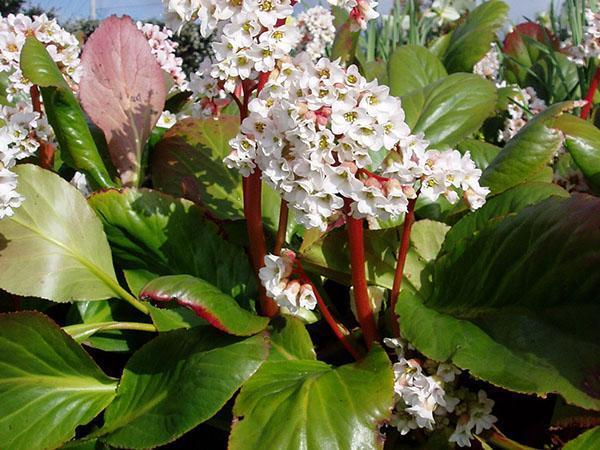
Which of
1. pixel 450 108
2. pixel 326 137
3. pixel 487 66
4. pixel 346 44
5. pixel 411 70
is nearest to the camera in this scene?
pixel 326 137

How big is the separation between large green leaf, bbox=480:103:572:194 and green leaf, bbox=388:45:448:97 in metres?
0.51

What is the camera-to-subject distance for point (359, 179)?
757 mm

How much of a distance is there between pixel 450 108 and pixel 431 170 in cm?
56

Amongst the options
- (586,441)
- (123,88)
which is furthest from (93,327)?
(586,441)

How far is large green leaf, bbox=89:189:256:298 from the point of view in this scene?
1059 mm

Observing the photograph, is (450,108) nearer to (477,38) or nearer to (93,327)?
(477,38)

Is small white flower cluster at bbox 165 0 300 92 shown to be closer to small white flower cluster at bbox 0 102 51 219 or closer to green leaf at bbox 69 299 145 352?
small white flower cluster at bbox 0 102 51 219

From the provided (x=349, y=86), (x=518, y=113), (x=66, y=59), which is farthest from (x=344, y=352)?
(x=518, y=113)

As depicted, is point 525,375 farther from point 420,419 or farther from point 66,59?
point 66,59

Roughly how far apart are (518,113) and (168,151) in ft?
3.46

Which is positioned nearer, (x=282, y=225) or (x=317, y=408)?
(x=317, y=408)

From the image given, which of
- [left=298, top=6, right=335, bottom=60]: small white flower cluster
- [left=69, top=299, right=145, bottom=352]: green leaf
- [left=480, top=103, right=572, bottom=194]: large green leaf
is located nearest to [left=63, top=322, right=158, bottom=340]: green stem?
[left=69, top=299, right=145, bottom=352]: green leaf

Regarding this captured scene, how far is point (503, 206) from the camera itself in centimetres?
102

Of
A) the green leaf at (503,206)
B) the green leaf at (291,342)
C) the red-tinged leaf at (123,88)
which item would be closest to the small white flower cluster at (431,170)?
the green leaf at (503,206)
